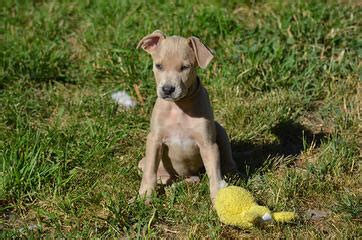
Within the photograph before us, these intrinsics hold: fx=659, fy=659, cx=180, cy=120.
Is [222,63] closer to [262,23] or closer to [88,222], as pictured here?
[262,23]

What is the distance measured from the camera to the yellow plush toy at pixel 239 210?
4.48 m

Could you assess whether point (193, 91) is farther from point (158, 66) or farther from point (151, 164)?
point (151, 164)

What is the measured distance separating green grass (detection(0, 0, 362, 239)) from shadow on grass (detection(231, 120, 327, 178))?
1cm

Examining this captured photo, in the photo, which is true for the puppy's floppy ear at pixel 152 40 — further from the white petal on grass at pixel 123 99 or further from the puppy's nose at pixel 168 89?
the white petal on grass at pixel 123 99

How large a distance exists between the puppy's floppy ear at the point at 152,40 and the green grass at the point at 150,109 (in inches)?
43.3

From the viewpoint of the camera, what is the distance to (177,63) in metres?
4.75

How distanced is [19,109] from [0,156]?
1.23 m

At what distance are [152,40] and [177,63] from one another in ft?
1.17

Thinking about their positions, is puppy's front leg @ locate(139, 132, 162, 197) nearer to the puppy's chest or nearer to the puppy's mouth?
the puppy's chest

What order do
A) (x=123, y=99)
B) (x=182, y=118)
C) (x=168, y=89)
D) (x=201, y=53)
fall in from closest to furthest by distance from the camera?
(x=168, y=89)
(x=201, y=53)
(x=182, y=118)
(x=123, y=99)

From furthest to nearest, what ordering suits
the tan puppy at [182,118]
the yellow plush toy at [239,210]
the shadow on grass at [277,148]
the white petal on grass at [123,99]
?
the white petal on grass at [123,99], the shadow on grass at [277,148], the tan puppy at [182,118], the yellow plush toy at [239,210]

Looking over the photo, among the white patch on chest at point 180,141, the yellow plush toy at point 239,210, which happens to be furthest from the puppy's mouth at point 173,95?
the yellow plush toy at point 239,210

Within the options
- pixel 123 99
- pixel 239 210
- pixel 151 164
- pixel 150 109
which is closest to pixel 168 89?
pixel 151 164

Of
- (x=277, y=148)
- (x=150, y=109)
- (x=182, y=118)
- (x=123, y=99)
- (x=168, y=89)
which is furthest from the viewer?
(x=123, y=99)
